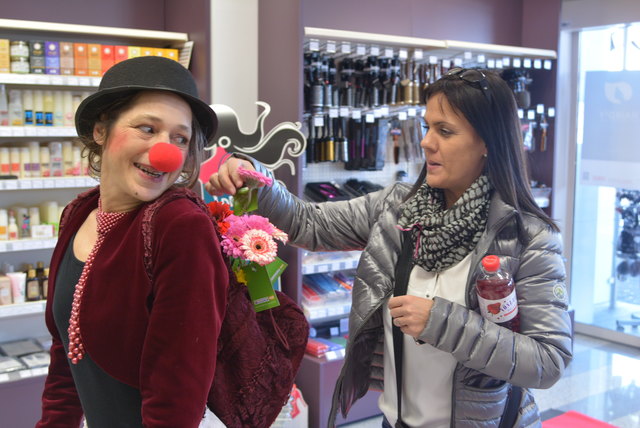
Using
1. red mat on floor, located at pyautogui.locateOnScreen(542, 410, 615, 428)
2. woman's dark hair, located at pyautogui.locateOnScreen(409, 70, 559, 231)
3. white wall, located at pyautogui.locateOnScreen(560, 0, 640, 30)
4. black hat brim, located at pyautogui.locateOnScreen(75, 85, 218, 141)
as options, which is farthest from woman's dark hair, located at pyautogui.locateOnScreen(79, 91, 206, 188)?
white wall, located at pyautogui.locateOnScreen(560, 0, 640, 30)

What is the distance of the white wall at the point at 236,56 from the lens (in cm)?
412

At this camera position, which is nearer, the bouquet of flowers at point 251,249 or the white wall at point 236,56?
the bouquet of flowers at point 251,249

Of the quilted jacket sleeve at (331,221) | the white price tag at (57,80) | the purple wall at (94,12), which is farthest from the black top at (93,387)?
the purple wall at (94,12)

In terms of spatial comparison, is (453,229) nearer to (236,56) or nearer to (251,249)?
(251,249)

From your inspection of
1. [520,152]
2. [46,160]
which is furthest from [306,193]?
[520,152]

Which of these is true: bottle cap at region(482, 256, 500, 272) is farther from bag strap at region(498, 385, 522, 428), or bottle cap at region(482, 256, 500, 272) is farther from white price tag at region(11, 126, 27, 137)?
white price tag at region(11, 126, 27, 137)

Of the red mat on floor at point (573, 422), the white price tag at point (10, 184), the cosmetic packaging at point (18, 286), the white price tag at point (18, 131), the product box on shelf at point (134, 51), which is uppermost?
the product box on shelf at point (134, 51)

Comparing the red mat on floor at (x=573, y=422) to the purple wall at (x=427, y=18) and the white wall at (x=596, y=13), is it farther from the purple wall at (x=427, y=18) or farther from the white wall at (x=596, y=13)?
the white wall at (x=596, y=13)

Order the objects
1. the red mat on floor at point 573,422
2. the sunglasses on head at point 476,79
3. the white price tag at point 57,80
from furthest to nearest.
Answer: the white price tag at point 57,80, the red mat on floor at point 573,422, the sunglasses on head at point 476,79

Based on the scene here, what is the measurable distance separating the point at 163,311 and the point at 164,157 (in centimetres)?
30

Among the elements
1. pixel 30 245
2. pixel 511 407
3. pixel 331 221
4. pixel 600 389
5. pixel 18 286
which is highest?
pixel 331 221

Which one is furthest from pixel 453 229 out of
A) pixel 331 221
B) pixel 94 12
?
pixel 94 12

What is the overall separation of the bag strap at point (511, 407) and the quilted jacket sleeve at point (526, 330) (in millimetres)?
115

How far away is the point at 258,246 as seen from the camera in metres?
1.43
